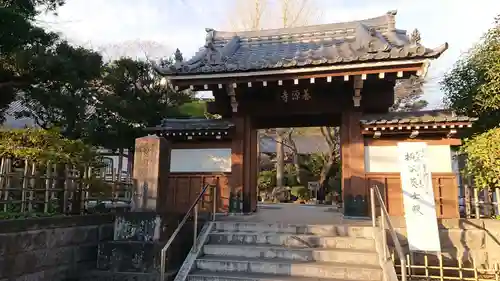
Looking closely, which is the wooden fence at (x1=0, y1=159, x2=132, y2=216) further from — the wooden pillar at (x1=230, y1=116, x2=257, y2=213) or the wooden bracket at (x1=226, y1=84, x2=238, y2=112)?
the wooden bracket at (x1=226, y1=84, x2=238, y2=112)

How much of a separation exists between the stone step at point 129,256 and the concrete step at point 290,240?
116 cm

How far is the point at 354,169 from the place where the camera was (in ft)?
29.4

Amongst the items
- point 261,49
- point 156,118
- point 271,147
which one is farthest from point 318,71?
point 271,147

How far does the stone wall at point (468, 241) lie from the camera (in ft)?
22.7

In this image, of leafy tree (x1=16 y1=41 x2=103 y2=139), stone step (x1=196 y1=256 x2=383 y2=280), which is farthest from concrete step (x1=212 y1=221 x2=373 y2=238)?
leafy tree (x1=16 y1=41 x2=103 y2=139)

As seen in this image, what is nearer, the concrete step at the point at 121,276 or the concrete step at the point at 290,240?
the concrete step at the point at 121,276

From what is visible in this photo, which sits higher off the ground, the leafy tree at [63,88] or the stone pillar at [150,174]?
the leafy tree at [63,88]

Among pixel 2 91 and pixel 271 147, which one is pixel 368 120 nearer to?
pixel 2 91

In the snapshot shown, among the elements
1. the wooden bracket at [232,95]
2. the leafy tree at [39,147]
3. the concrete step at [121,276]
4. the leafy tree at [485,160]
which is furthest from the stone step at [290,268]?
the wooden bracket at [232,95]

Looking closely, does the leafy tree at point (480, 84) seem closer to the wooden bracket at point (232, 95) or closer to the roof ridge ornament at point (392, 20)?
the roof ridge ornament at point (392, 20)

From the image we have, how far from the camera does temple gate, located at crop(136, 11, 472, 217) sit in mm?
8117

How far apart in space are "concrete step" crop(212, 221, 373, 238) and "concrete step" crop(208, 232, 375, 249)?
194 mm

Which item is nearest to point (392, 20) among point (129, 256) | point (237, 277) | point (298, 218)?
point (298, 218)

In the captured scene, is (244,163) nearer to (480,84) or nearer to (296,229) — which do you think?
(296,229)
